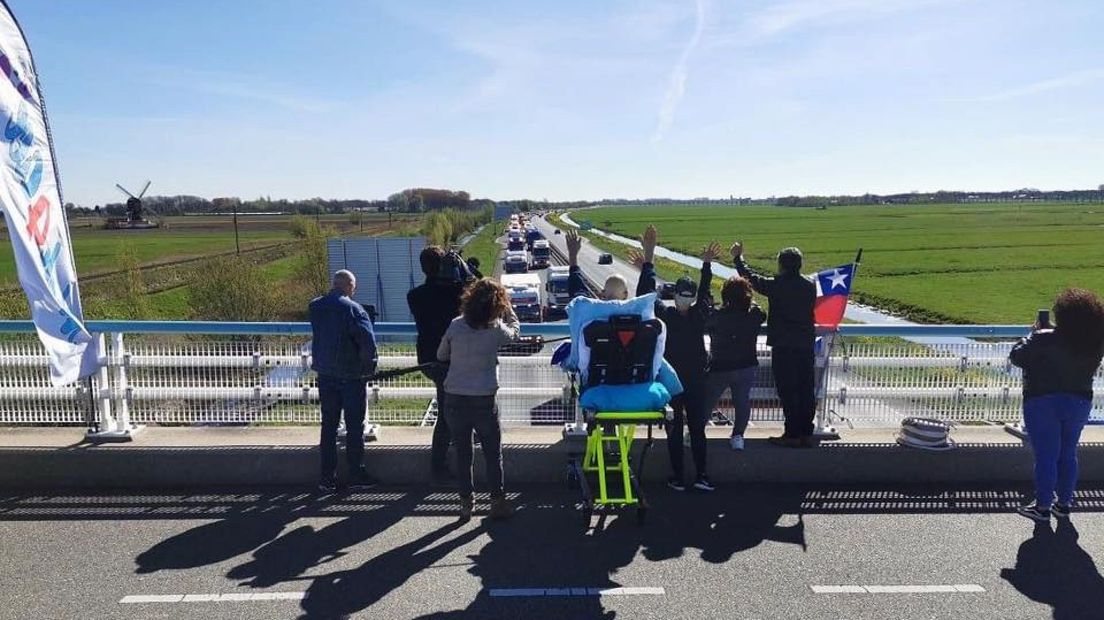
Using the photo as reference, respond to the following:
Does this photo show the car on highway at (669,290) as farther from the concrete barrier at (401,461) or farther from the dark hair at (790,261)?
the concrete barrier at (401,461)

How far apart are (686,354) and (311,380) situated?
11.1 feet

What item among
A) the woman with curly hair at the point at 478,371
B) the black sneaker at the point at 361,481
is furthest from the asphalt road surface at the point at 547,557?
the woman with curly hair at the point at 478,371

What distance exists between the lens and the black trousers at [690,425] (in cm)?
609

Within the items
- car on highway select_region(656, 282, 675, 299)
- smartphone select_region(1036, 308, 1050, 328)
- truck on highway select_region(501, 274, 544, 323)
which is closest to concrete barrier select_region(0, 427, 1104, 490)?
smartphone select_region(1036, 308, 1050, 328)

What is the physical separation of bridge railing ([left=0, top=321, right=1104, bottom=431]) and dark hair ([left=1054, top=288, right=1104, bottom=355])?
1.34 m

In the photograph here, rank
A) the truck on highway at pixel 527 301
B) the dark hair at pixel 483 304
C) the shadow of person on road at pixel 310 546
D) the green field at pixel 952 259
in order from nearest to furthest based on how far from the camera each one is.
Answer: the shadow of person on road at pixel 310 546, the dark hair at pixel 483 304, the truck on highway at pixel 527 301, the green field at pixel 952 259

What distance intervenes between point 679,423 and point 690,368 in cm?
50

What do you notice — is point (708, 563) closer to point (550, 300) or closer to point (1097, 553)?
point (1097, 553)

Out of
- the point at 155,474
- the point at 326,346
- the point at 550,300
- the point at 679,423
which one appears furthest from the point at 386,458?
the point at 550,300

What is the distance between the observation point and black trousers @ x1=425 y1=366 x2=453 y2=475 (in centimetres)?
613

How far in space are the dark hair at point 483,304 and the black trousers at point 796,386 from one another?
2.59 metres

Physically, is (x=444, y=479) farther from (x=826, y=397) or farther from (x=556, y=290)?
(x=556, y=290)

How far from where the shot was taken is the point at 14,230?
19.1ft

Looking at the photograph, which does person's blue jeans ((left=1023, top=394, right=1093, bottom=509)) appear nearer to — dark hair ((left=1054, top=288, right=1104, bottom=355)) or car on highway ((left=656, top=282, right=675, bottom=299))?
dark hair ((left=1054, top=288, right=1104, bottom=355))
